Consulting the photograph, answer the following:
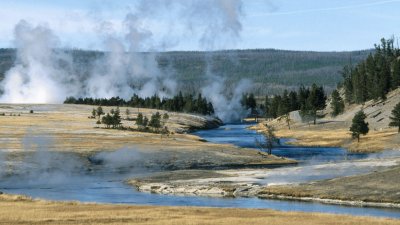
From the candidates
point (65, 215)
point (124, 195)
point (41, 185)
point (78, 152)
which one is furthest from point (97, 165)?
point (65, 215)

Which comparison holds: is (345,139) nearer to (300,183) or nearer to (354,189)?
(300,183)

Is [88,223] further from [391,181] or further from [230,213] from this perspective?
[391,181]

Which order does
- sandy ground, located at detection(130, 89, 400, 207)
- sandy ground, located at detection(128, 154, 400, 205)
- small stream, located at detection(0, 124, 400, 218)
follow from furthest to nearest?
1. sandy ground, located at detection(130, 89, 400, 207)
2. sandy ground, located at detection(128, 154, 400, 205)
3. small stream, located at detection(0, 124, 400, 218)

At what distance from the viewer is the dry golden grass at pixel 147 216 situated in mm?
57812

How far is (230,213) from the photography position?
216 ft

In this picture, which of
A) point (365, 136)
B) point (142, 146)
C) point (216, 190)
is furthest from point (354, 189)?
point (365, 136)

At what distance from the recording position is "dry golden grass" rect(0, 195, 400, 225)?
5781 centimetres

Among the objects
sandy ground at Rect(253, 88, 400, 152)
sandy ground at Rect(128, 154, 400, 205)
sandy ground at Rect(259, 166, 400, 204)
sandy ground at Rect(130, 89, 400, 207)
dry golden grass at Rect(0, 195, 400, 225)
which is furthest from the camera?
sandy ground at Rect(253, 88, 400, 152)

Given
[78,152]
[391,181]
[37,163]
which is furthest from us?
[78,152]

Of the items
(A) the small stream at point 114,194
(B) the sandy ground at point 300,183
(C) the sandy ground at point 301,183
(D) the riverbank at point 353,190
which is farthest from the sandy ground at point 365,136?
(D) the riverbank at point 353,190

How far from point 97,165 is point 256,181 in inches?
1298

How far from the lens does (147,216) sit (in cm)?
6200

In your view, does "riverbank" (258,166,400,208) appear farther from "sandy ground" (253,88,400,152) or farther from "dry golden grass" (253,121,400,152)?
"dry golden grass" (253,121,400,152)

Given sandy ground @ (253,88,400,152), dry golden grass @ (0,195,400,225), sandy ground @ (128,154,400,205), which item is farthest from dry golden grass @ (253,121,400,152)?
dry golden grass @ (0,195,400,225)
